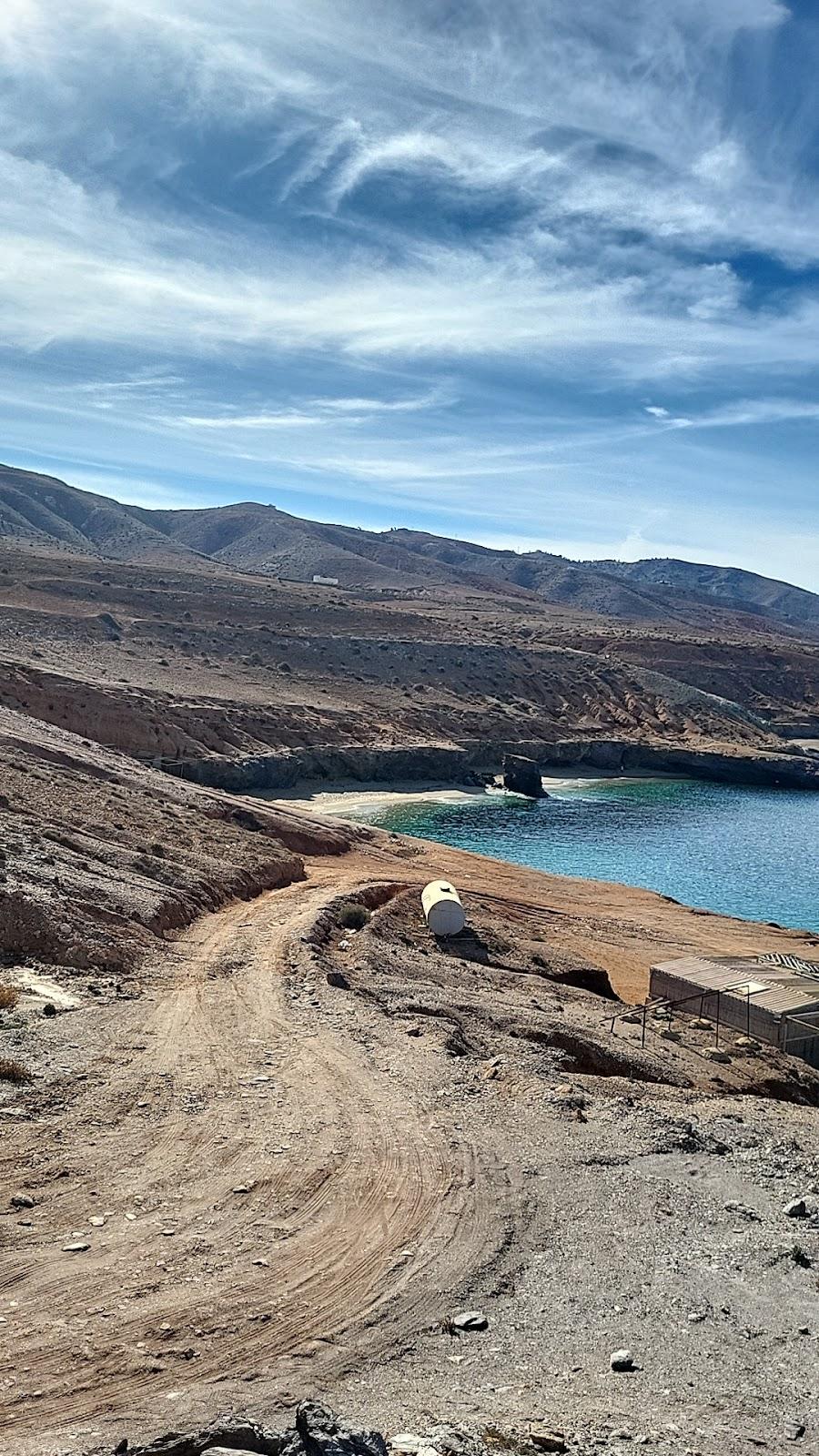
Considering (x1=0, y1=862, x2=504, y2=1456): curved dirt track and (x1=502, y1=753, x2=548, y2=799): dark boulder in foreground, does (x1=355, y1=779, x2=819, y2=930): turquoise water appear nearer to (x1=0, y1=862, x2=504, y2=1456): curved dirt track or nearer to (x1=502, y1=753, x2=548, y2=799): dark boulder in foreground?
(x1=502, y1=753, x2=548, y2=799): dark boulder in foreground

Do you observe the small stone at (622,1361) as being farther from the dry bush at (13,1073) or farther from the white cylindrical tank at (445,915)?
the white cylindrical tank at (445,915)

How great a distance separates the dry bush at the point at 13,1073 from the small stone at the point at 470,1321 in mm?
6447

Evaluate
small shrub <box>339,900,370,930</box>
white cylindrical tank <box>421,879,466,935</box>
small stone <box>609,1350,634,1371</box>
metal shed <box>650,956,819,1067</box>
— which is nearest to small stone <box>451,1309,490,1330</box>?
A: small stone <box>609,1350,634,1371</box>

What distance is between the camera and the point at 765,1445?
740 cm

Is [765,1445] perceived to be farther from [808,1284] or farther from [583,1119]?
[583,1119]

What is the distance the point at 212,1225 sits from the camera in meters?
9.84

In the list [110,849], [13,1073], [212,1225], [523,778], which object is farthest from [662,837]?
[212,1225]

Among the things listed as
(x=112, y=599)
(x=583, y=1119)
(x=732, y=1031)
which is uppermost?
(x=112, y=599)

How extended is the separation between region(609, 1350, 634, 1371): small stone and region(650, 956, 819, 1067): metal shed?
1600 centimetres

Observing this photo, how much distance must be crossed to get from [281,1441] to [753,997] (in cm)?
1990

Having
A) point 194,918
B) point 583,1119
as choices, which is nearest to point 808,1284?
point 583,1119

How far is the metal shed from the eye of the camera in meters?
23.0

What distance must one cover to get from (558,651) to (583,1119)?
88.5 metres

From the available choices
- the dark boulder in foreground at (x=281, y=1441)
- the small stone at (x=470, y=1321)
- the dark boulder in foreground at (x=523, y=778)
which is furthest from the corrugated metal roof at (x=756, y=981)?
the dark boulder in foreground at (x=523, y=778)
